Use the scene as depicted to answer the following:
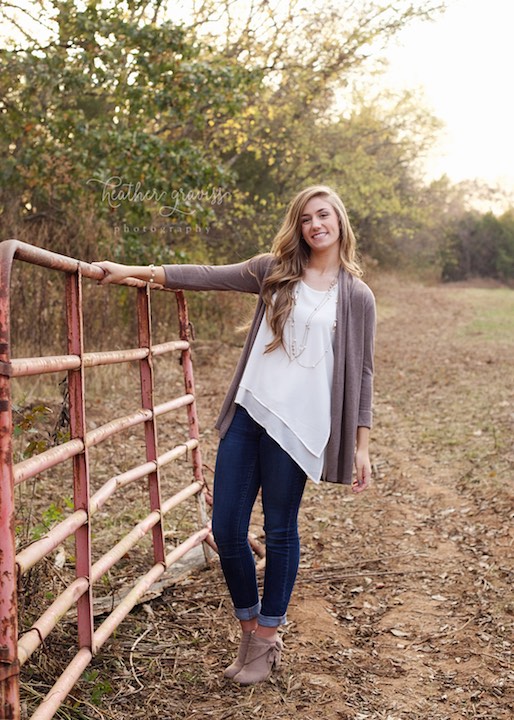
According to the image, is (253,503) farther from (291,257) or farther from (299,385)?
(291,257)

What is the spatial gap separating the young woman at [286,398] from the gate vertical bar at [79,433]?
14.6 inches

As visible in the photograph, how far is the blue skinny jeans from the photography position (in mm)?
2973

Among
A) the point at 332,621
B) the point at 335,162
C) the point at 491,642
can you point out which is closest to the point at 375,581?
the point at 332,621

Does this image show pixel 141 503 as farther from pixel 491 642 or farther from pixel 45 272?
pixel 45 272

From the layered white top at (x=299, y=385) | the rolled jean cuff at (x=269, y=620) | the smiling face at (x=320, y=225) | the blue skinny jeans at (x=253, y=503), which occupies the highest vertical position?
the smiling face at (x=320, y=225)

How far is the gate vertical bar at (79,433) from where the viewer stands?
2.52 meters

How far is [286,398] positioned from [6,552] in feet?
4.42

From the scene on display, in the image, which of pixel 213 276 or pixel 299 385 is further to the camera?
pixel 213 276

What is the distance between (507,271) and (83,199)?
117 feet

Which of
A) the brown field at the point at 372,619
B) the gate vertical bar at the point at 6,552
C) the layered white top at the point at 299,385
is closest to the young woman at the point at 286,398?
the layered white top at the point at 299,385

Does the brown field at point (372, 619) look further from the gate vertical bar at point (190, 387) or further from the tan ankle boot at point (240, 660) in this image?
the gate vertical bar at point (190, 387)

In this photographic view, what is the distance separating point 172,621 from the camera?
361 cm

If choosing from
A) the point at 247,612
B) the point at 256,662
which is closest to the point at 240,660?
the point at 256,662

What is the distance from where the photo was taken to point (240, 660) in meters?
3.10
